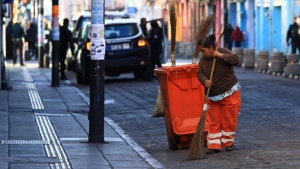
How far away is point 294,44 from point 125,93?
740 inches

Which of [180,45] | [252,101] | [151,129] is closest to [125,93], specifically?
[252,101]

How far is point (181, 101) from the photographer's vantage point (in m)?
13.0

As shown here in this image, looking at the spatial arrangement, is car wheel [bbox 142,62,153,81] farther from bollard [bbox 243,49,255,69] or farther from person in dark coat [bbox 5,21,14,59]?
person in dark coat [bbox 5,21,14,59]

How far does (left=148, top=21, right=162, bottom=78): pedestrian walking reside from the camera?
29.8 metres

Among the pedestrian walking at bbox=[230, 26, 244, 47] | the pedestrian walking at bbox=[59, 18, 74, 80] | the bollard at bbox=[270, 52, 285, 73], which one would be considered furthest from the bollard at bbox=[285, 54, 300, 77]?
the pedestrian walking at bbox=[230, 26, 244, 47]

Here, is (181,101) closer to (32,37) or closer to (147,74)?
(147,74)

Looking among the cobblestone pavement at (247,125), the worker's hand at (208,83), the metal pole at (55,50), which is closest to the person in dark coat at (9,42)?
the metal pole at (55,50)

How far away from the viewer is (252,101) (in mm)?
20844

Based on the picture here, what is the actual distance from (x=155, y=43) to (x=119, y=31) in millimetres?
2061

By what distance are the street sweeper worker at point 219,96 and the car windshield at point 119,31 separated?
52.3 ft

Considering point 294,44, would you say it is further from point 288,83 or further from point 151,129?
point 151,129

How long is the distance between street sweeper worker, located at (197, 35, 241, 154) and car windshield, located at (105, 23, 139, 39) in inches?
627

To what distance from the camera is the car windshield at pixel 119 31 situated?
2814cm

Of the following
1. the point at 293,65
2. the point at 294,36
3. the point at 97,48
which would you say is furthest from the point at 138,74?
the point at 97,48
